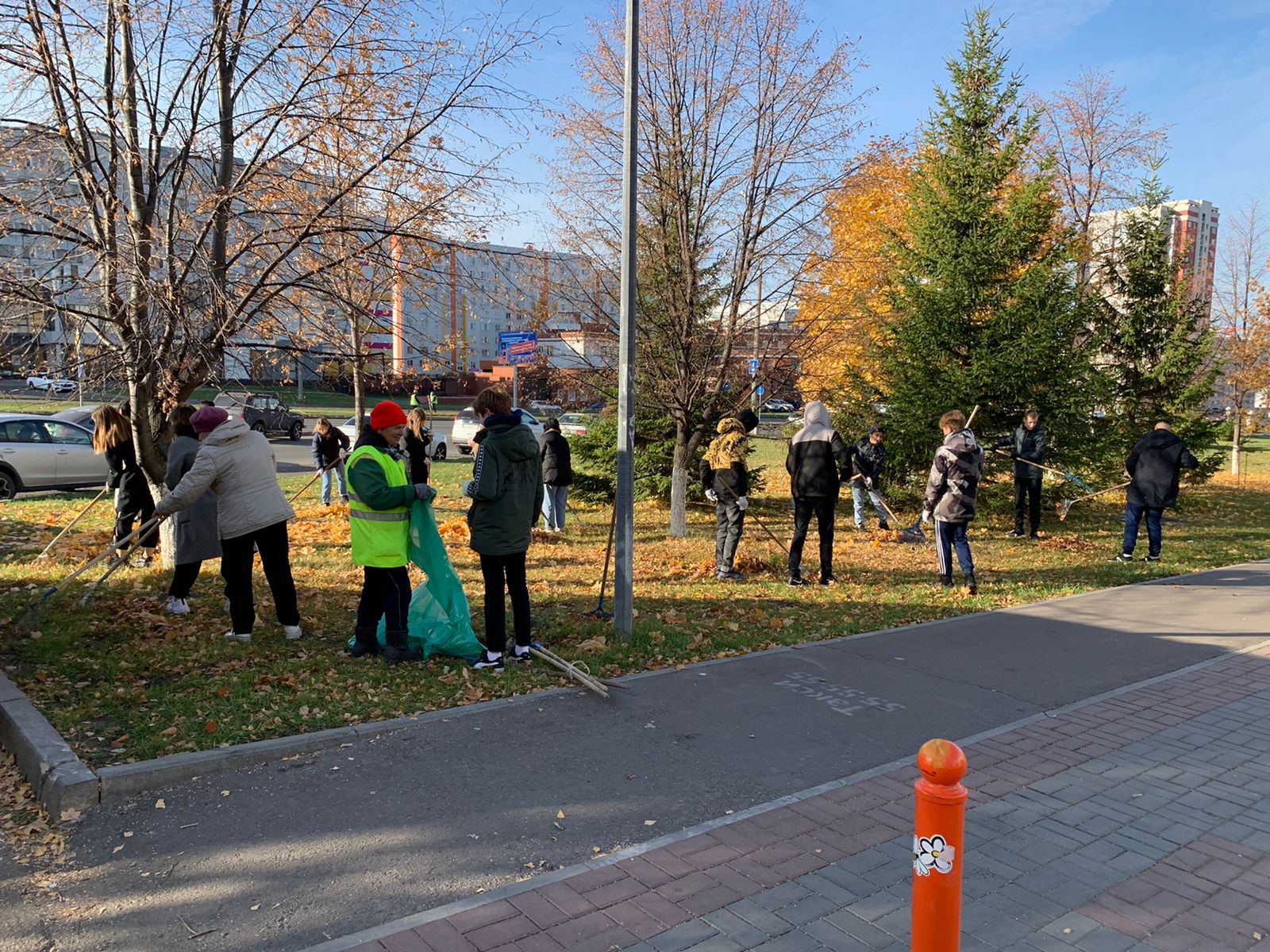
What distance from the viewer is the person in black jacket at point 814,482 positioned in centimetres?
999

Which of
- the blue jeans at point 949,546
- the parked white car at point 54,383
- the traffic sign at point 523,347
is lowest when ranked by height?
the blue jeans at point 949,546

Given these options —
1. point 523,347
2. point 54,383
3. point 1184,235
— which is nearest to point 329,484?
point 523,347

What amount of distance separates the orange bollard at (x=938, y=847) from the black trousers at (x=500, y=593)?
4100 millimetres

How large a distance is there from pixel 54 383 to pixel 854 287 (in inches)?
489

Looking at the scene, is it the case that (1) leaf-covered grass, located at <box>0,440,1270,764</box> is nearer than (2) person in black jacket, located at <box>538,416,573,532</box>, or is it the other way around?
(1) leaf-covered grass, located at <box>0,440,1270,764</box>

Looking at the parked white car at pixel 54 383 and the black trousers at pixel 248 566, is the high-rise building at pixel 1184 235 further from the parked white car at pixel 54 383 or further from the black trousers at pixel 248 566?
the parked white car at pixel 54 383

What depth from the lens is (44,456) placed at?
654 inches

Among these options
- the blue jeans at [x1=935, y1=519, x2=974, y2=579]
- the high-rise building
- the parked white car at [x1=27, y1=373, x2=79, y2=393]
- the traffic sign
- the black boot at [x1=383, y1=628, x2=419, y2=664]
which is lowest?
the black boot at [x1=383, y1=628, x2=419, y2=664]

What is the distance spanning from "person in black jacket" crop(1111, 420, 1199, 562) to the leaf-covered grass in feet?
1.36

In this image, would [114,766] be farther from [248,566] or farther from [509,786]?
[248,566]

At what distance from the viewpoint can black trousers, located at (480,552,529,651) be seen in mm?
6469

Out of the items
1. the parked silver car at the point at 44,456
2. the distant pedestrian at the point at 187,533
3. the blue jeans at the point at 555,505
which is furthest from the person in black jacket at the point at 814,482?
the parked silver car at the point at 44,456

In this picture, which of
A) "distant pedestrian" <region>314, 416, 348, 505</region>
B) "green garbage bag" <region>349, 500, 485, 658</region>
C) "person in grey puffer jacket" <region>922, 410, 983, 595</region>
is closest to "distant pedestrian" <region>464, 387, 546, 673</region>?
"green garbage bag" <region>349, 500, 485, 658</region>

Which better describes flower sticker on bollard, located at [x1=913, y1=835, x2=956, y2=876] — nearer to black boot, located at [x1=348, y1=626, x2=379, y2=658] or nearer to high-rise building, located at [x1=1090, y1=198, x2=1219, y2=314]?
black boot, located at [x1=348, y1=626, x2=379, y2=658]
